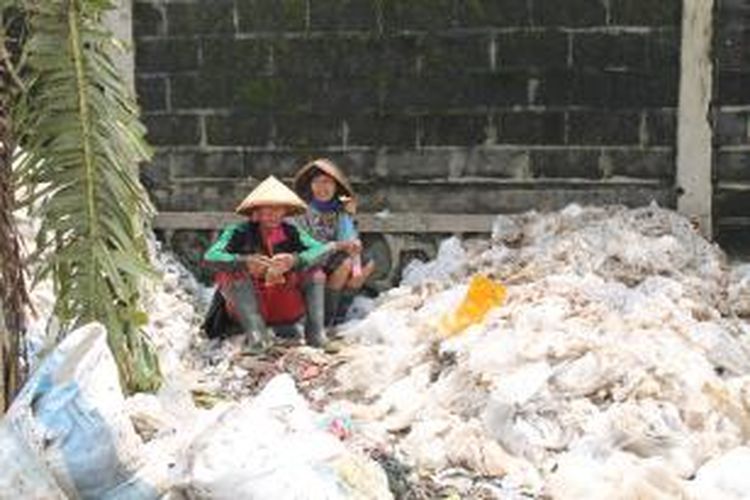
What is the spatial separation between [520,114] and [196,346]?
8.08 ft

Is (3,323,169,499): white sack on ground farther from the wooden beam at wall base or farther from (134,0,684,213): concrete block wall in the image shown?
the wooden beam at wall base

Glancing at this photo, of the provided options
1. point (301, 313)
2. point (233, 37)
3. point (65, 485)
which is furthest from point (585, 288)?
point (65, 485)

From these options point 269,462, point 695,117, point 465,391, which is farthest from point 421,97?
point 269,462

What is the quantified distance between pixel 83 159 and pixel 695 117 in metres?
4.50

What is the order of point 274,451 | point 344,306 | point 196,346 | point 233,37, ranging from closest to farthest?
point 274,451 → point 196,346 → point 344,306 → point 233,37

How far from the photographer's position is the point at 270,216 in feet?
24.0

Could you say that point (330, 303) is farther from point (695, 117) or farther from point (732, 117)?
point (732, 117)

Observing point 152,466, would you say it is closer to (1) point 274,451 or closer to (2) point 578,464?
(1) point 274,451

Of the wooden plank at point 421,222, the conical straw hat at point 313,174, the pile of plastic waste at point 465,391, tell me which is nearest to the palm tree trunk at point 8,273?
the pile of plastic waste at point 465,391

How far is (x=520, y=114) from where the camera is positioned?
26.5ft

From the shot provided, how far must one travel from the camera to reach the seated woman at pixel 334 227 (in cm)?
752

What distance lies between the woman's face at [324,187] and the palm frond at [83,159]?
9.78 feet

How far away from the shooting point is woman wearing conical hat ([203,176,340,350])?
23.2 ft

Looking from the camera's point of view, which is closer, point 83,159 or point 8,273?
point 8,273
